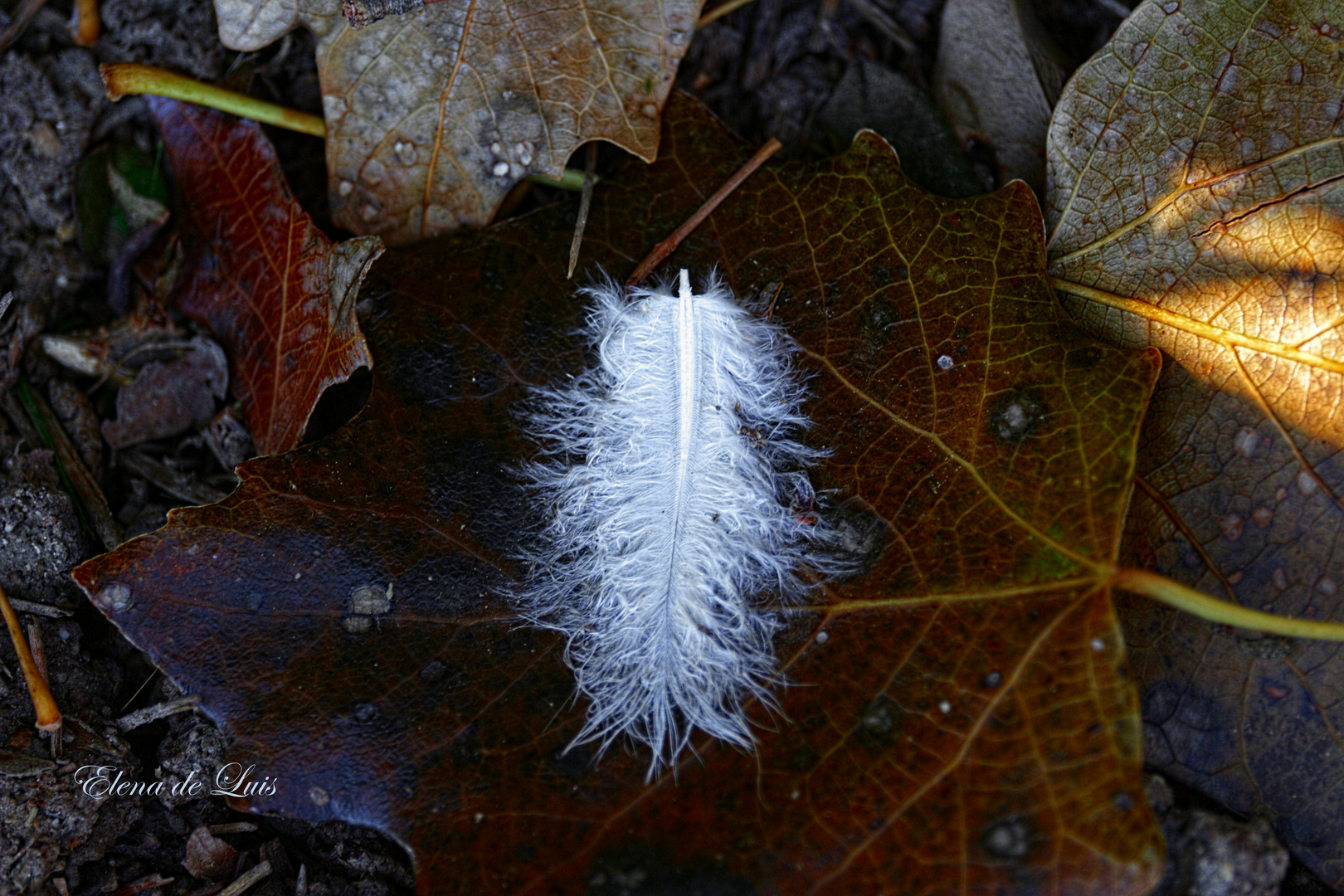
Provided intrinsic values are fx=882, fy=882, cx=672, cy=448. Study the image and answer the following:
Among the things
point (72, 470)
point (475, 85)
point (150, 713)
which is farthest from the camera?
point (72, 470)

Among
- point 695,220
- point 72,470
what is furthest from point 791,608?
point 72,470

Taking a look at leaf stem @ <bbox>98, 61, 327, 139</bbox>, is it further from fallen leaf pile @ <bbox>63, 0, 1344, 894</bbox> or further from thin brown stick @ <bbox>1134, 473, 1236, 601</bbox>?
thin brown stick @ <bbox>1134, 473, 1236, 601</bbox>

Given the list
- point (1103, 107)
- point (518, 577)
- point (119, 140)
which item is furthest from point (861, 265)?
point (119, 140)

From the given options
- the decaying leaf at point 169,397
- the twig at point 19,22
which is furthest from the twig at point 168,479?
the twig at point 19,22

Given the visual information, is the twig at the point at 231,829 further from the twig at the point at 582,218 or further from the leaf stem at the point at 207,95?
the leaf stem at the point at 207,95

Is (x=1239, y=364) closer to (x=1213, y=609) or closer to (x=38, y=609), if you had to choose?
(x=1213, y=609)

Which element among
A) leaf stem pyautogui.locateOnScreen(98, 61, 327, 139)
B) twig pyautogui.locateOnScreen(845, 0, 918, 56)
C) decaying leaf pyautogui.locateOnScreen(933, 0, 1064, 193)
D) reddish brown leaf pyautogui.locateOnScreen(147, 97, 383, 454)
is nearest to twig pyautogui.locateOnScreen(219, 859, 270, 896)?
reddish brown leaf pyautogui.locateOnScreen(147, 97, 383, 454)
